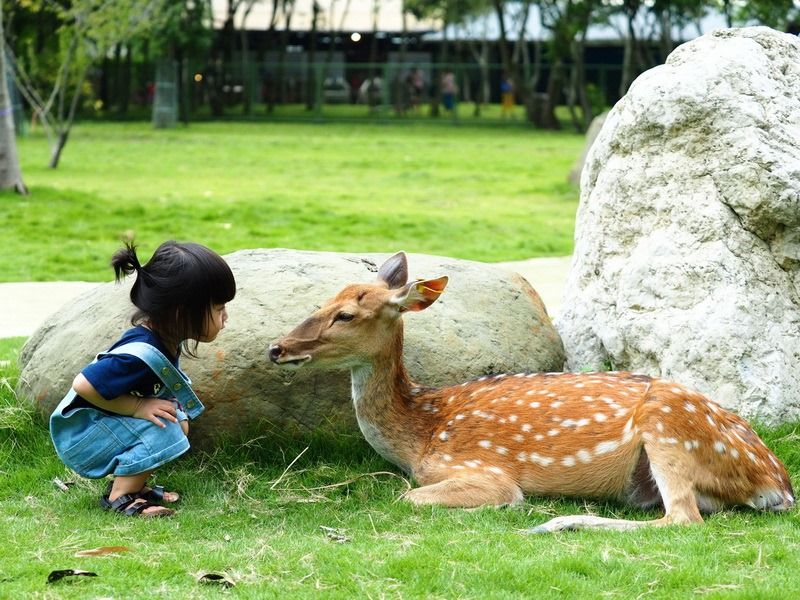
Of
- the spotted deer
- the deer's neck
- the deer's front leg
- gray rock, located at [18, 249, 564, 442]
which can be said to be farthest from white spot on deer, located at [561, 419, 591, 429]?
gray rock, located at [18, 249, 564, 442]

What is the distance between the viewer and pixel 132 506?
17.3 feet

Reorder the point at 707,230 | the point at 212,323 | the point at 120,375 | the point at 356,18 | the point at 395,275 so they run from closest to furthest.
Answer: the point at 120,375 < the point at 212,323 < the point at 395,275 < the point at 707,230 < the point at 356,18

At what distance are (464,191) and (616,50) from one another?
34.8 m

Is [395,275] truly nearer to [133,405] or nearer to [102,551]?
[133,405]

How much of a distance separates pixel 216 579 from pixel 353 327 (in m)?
1.61

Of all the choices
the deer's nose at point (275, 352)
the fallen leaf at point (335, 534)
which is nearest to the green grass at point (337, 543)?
the fallen leaf at point (335, 534)

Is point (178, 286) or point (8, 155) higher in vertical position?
point (178, 286)

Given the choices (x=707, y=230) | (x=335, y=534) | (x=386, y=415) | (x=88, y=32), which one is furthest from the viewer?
(x=88, y=32)

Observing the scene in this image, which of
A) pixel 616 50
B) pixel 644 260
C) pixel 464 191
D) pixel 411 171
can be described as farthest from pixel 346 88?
pixel 644 260

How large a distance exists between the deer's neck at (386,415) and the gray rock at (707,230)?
172 cm

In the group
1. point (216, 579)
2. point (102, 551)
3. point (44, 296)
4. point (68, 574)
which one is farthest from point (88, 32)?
point (216, 579)

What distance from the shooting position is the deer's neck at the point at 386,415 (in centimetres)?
571

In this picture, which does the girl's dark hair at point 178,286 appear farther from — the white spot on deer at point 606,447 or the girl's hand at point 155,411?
the white spot on deer at point 606,447

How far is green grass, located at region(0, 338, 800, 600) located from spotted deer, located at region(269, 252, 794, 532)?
0.40 feet
